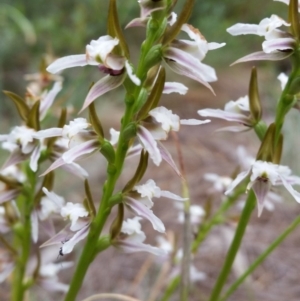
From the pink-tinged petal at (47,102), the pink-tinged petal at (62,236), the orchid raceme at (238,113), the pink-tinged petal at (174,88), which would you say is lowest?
the pink-tinged petal at (62,236)

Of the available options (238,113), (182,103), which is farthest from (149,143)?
(182,103)

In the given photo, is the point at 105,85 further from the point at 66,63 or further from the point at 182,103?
the point at 182,103

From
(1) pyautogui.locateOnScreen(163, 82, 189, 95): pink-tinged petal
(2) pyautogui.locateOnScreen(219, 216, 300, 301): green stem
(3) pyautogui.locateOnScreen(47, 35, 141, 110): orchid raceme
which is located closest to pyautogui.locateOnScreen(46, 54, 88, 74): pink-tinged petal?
(3) pyautogui.locateOnScreen(47, 35, 141, 110): orchid raceme

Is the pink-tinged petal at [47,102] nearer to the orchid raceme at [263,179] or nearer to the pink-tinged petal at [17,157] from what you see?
the pink-tinged petal at [17,157]

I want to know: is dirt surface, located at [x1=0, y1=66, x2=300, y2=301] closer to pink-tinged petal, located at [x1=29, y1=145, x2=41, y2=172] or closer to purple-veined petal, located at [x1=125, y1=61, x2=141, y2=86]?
pink-tinged petal, located at [x1=29, y1=145, x2=41, y2=172]

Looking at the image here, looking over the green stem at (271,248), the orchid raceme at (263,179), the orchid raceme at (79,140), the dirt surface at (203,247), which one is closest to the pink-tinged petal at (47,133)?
the orchid raceme at (79,140)

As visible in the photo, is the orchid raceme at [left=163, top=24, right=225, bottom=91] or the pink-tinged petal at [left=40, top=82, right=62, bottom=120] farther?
the pink-tinged petal at [left=40, top=82, right=62, bottom=120]

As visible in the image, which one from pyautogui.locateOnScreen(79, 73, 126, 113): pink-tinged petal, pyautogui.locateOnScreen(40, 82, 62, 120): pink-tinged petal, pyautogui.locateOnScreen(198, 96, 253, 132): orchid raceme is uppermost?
pyautogui.locateOnScreen(79, 73, 126, 113): pink-tinged petal

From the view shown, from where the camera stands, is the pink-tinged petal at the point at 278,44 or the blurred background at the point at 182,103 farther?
the blurred background at the point at 182,103
